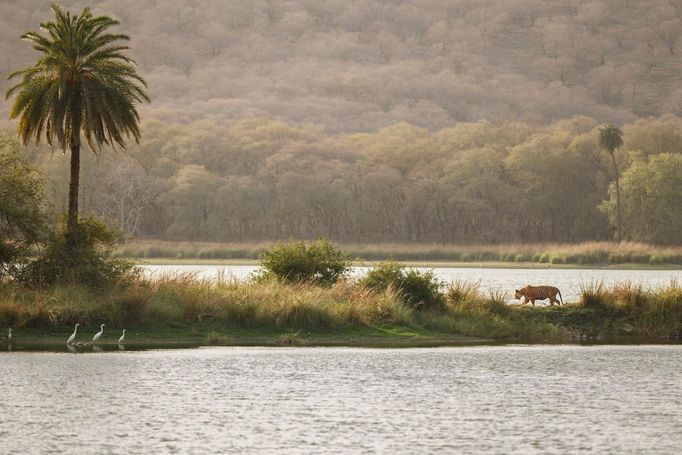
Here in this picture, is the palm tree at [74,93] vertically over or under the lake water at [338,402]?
over

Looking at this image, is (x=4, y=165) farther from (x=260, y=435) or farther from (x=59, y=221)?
(x=260, y=435)

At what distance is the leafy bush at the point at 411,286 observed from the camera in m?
40.3

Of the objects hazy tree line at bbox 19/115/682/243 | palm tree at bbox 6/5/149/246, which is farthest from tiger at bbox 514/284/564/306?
hazy tree line at bbox 19/115/682/243

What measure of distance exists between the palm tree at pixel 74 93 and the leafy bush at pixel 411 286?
9.24m

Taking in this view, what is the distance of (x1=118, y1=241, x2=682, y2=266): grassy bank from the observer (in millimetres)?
107625

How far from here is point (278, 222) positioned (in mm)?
155250

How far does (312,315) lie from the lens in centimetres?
3788

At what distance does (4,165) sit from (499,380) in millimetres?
19898

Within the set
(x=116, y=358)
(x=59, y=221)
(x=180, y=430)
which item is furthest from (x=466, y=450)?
(x=59, y=221)

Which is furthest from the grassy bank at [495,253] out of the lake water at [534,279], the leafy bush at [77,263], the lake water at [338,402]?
the lake water at [338,402]

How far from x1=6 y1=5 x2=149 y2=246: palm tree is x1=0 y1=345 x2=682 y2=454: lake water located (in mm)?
10415

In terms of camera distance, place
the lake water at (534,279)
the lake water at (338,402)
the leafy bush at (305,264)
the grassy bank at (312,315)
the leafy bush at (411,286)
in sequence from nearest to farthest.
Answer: the lake water at (338,402)
the grassy bank at (312,315)
the leafy bush at (411,286)
the leafy bush at (305,264)
the lake water at (534,279)

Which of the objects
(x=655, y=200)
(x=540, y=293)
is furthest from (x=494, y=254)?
(x=540, y=293)

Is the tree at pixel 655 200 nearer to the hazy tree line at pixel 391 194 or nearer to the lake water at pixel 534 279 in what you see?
the hazy tree line at pixel 391 194
